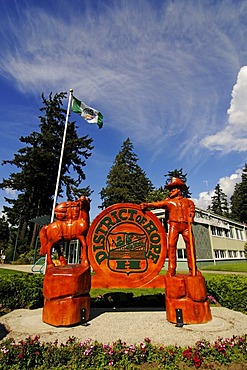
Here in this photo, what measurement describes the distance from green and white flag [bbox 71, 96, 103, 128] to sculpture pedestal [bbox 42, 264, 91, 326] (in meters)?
10.9

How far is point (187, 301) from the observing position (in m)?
5.55

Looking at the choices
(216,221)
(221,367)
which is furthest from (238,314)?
(216,221)

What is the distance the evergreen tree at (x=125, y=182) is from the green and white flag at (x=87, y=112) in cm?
2409

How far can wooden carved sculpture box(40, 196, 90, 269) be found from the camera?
622 cm

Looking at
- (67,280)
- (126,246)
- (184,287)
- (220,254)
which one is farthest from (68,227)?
(220,254)

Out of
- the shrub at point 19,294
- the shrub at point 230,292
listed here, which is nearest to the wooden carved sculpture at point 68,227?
the shrub at point 19,294

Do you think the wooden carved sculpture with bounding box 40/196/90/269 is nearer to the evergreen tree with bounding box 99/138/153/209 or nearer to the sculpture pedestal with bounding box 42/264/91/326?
the sculpture pedestal with bounding box 42/264/91/326

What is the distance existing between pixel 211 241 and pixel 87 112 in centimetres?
1640

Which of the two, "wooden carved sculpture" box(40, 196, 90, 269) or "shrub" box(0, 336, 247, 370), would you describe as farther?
"wooden carved sculpture" box(40, 196, 90, 269)

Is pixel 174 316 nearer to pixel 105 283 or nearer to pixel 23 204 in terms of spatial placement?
pixel 105 283

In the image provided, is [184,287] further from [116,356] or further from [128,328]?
[116,356]

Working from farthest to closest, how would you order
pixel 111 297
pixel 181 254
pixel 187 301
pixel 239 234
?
pixel 239 234 → pixel 181 254 → pixel 111 297 → pixel 187 301

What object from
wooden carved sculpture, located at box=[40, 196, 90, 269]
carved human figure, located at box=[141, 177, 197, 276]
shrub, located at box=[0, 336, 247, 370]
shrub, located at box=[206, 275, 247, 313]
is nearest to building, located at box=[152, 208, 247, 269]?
shrub, located at box=[206, 275, 247, 313]

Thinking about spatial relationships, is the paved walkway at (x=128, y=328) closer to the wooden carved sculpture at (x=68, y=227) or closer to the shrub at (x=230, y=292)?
the shrub at (x=230, y=292)
